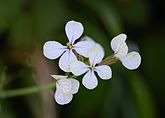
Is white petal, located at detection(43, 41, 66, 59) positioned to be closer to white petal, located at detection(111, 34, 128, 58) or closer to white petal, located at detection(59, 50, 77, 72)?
white petal, located at detection(59, 50, 77, 72)

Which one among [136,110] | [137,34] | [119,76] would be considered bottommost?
[136,110]

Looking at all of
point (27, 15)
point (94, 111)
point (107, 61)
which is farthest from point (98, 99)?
→ point (107, 61)

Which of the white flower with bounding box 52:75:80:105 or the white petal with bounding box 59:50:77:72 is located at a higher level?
the white petal with bounding box 59:50:77:72

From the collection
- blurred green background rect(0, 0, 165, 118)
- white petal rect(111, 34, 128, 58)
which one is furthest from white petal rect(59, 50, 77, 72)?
blurred green background rect(0, 0, 165, 118)

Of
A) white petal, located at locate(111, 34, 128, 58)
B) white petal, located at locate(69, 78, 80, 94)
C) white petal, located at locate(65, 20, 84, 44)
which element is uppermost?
white petal, located at locate(65, 20, 84, 44)

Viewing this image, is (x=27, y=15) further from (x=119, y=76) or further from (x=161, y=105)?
(x=161, y=105)

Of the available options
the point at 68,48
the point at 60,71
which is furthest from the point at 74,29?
the point at 60,71

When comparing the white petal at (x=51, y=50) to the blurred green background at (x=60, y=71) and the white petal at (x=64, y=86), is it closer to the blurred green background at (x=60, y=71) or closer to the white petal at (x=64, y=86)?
the white petal at (x=64, y=86)
